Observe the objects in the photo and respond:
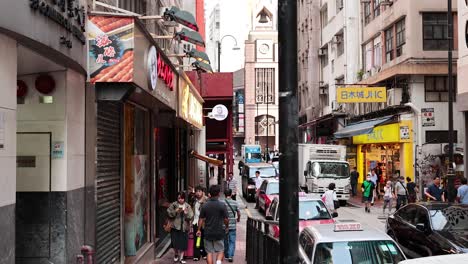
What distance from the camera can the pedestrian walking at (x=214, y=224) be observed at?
10.4 meters

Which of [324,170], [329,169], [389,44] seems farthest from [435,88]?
[324,170]

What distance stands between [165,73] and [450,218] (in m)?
6.29

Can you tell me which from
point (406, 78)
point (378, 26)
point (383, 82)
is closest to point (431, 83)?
point (406, 78)

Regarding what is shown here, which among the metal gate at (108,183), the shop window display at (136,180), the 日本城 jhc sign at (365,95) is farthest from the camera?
the 日本城 jhc sign at (365,95)

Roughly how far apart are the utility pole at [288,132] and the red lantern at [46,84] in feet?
13.0

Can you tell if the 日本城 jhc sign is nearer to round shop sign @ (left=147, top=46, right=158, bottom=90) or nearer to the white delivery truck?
the white delivery truck

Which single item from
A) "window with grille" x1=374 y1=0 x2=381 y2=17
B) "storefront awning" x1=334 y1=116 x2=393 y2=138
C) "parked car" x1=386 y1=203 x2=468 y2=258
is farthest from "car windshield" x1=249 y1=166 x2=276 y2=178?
"parked car" x1=386 y1=203 x2=468 y2=258

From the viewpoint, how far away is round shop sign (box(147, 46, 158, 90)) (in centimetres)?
940

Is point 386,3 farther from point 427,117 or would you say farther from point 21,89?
point 21,89

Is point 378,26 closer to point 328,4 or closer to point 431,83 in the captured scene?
point 431,83

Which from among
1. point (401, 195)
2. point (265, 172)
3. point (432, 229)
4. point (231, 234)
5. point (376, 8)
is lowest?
point (231, 234)

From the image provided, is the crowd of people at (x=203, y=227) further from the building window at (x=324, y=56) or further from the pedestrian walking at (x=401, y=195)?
the building window at (x=324, y=56)

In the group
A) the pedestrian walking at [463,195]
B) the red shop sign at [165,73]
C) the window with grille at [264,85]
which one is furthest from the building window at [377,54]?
the window with grille at [264,85]

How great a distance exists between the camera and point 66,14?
6.81 metres
